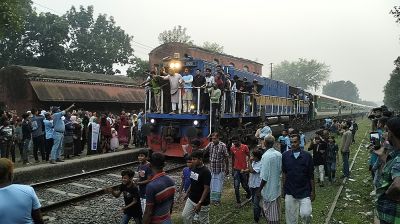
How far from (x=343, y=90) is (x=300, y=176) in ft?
523

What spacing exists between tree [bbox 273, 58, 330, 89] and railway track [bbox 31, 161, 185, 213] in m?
117

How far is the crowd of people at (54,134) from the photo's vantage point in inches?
511

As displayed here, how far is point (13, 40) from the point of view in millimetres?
40594

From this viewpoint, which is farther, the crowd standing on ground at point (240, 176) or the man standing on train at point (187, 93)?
the man standing on train at point (187, 93)

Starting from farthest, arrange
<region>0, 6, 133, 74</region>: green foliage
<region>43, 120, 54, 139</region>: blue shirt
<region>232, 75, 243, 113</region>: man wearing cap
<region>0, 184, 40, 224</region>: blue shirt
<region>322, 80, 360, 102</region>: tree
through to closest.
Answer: <region>322, 80, 360, 102</region>: tree, <region>0, 6, 133, 74</region>: green foliage, <region>232, 75, 243, 113</region>: man wearing cap, <region>43, 120, 54, 139</region>: blue shirt, <region>0, 184, 40, 224</region>: blue shirt

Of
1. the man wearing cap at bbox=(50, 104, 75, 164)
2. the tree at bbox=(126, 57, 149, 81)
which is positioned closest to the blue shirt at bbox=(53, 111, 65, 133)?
the man wearing cap at bbox=(50, 104, 75, 164)

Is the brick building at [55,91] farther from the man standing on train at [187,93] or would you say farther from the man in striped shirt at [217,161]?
the man in striped shirt at [217,161]

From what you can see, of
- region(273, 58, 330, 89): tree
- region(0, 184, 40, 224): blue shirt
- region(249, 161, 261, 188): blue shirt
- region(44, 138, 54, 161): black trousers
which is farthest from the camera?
region(273, 58, 330, 89): tree

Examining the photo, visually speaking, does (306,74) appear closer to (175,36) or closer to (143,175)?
(175,36)

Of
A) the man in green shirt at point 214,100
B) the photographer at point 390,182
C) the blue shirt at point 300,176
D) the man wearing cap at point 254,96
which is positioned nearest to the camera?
the photographer at point 390,182

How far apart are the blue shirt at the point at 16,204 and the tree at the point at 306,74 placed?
409ft

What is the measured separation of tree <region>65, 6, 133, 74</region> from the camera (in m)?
48.8

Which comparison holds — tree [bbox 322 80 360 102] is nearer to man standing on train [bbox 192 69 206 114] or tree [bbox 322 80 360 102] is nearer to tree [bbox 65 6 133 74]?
tree [bbox 65 6 133 74]

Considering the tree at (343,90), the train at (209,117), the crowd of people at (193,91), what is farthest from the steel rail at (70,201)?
the tree at (343,90)
